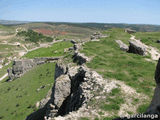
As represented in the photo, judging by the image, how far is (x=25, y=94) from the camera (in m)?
33.3

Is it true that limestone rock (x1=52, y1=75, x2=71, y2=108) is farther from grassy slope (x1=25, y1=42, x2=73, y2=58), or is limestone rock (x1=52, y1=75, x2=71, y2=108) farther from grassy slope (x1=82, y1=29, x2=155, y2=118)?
grassy slope (x1=25, y1=42, x2=73, y2=58)

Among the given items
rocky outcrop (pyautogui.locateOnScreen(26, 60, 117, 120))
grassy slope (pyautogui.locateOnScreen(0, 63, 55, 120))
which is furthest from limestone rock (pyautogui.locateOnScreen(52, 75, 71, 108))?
grassy slope (pyautogui.locateOnScreen(0, 63, 55, 120))

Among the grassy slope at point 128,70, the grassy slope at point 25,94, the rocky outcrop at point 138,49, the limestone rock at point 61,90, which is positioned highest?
the rocky outcrop at point 138,49

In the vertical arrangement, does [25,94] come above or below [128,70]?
below

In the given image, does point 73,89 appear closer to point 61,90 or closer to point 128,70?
point 61,90

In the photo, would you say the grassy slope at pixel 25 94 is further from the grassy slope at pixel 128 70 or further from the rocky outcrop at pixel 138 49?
the rocky outcrop at pixel 138 49

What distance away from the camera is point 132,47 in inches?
985

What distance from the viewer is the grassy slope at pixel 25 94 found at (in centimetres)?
2764

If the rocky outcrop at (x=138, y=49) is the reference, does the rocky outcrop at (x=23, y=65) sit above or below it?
below

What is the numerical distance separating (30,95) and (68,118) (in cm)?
2415

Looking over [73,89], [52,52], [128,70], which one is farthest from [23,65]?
[128,70]

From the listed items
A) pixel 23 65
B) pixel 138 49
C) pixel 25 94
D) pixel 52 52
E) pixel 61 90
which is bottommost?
pixel 25 94

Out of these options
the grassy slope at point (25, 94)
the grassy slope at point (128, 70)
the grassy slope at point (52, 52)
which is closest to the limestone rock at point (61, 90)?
the grassy slope at point (128, 70)

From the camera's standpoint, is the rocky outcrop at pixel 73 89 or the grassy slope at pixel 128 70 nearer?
the rocky outcrop at pixel 73 89
